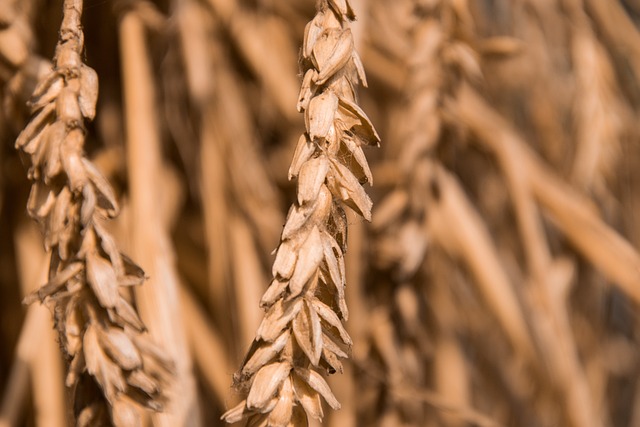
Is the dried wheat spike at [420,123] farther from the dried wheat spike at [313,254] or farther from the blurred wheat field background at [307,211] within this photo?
the dried wheat spike at [313,254]

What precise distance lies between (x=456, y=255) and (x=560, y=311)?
95 millimetres

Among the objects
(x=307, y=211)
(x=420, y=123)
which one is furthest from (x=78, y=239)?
(x=420, y=123)

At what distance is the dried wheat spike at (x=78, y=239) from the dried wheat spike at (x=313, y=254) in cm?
5

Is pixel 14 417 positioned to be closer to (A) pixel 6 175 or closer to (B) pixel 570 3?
(A) pixel 6 175

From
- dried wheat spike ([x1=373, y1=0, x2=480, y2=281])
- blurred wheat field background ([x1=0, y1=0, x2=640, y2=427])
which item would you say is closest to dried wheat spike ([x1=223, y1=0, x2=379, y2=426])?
blurred wheat field background ([x1=0, y1=0, x2=640, y2=427])

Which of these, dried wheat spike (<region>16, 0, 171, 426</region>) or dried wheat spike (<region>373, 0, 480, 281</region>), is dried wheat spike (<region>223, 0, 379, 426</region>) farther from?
dried wheat spike (<region>373, 0, 480, 281</region>)

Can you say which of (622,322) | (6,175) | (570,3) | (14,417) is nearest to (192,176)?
(6,175)

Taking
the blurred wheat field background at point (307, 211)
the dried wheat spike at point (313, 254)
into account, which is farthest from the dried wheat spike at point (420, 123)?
the dried wheat spike at point (313, 254)

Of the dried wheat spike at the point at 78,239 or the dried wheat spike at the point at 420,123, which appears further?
the dried wheat spike at the point at 420,123

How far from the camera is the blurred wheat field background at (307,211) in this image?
11.8 inches

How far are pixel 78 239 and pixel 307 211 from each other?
0.09m

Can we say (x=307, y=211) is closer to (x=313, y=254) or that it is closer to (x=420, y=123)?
(x=313, y=254)

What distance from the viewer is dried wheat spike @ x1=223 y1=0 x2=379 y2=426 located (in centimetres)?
28

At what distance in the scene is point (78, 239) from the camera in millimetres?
312
